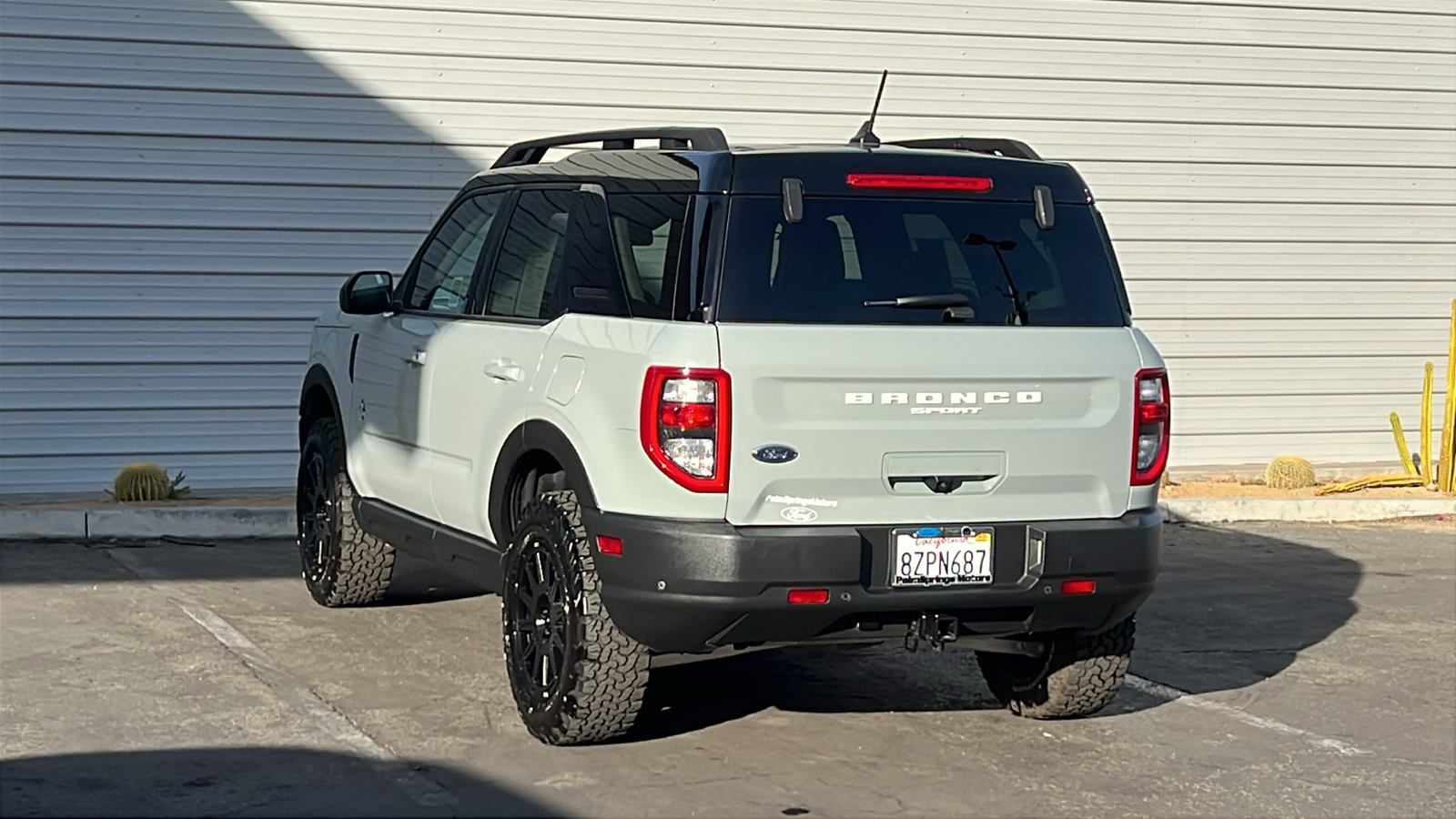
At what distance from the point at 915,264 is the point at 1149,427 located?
3.03 feet

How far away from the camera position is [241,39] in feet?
36.9

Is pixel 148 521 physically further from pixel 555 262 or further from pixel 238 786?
pixel 238 786

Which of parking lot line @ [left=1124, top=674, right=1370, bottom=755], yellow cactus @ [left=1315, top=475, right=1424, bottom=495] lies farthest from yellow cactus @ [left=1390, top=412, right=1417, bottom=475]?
parking lot line @ [left=1124, top=674, right=1370, bottom=755]

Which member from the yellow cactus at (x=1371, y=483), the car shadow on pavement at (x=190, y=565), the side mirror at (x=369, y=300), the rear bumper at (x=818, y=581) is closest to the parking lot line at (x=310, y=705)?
the car shadow on pavement at (x=190, y=565)

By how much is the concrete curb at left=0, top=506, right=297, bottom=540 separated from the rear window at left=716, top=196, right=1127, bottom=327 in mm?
5566

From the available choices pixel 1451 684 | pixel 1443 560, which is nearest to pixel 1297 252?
pixel 1443 560

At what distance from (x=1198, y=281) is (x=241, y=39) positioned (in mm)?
6792

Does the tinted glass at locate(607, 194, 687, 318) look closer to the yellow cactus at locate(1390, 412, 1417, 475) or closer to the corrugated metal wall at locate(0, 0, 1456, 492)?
the corrugated metal wall at locate(0, 0, 1456, 492)

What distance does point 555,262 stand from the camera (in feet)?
21.1

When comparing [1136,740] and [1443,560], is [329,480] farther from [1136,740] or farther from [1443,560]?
[1443,560]

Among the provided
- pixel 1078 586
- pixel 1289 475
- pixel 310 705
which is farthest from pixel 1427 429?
pixel 310 705

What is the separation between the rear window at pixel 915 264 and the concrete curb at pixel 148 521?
5566mm

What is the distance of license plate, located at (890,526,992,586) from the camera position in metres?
5.64

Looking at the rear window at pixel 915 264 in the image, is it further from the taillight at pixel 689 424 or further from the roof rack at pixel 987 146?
the roof rack at pixel 987 146
